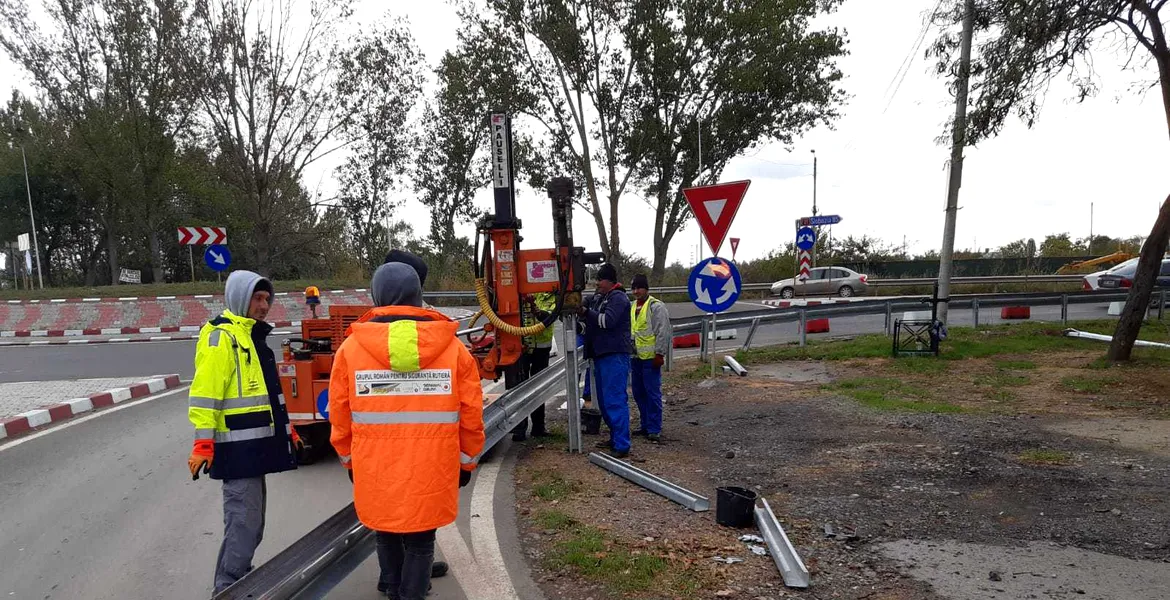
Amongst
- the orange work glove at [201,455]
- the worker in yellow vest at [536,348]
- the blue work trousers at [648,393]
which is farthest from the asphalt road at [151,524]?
the blue work trousers at [648,393]

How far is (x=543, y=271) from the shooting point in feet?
24.8

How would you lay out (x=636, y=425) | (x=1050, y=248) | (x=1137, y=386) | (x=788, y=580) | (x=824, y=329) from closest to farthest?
(x=788, y=580) → (x=636, y=425) → (x=1137, y=386) → (x=824, y=329) → (x=1050, y=248)

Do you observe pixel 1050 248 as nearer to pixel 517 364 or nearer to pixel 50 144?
pixel 517 364

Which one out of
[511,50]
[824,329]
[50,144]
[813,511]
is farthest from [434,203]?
[813,511]

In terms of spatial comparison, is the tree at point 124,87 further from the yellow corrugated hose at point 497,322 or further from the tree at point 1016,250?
the tree at point 1016,250

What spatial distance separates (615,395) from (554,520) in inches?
82.6

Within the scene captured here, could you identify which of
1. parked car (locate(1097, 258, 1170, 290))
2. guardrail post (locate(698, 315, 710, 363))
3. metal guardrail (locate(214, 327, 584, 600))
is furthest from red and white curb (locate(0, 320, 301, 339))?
parked car (locate(1097, 258, 1170, 290))

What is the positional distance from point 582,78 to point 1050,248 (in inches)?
1417

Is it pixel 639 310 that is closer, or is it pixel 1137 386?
pixel 639 310

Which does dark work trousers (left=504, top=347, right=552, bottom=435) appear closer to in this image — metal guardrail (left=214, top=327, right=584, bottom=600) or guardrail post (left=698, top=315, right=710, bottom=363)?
metal guardrail (left=214, top=327, right=584, bottom=600)

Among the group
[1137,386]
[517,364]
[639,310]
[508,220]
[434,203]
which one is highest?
[434,203]

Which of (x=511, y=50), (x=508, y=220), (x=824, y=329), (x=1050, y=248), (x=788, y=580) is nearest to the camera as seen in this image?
(x=788, y=580)

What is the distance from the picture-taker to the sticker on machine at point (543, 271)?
7.55 m

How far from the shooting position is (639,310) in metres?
8.00
